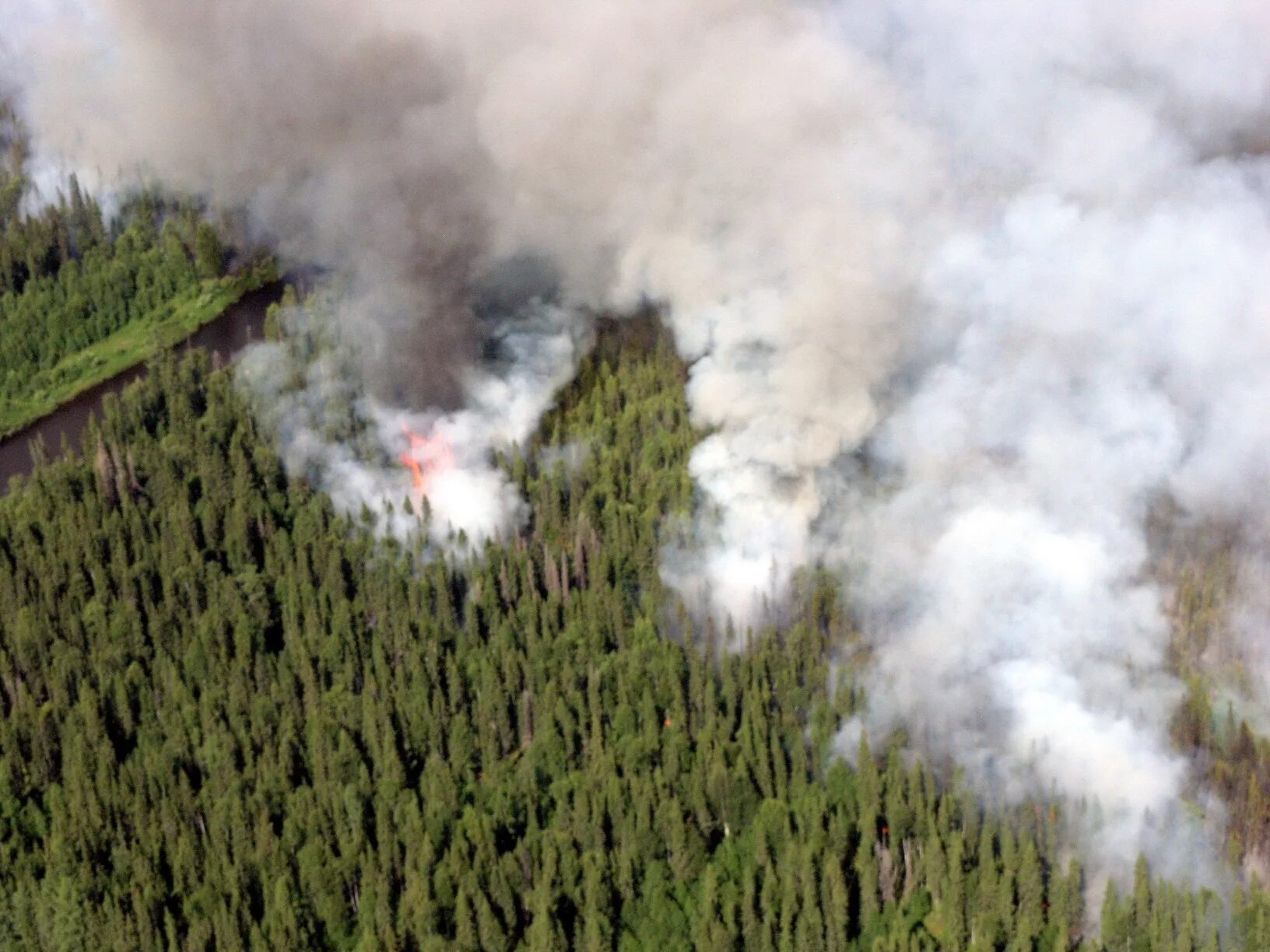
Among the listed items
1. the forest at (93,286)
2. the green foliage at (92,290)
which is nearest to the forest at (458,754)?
the green foliage at (92,290)

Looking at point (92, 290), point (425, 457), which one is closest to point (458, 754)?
point (425, 457)

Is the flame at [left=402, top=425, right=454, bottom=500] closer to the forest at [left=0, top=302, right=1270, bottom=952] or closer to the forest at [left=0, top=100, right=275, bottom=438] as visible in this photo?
the forest at [left=0, top=302, right=1270, bottom=952]

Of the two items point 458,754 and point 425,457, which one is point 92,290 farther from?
point 458,754

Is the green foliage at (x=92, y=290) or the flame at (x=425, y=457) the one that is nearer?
the flame at (x=425, y=457)

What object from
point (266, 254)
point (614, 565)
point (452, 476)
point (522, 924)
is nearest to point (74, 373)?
point (266, 254)

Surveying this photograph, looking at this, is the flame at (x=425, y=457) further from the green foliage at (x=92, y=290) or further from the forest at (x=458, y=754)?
the green foliage at (x=92, y=290)

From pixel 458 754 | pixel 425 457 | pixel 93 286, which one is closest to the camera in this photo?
pixel 458 754
